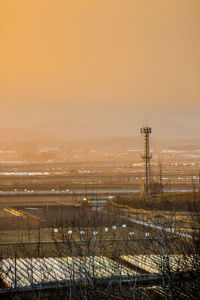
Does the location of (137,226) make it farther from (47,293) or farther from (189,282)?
(189,282)

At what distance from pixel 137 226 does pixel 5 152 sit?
103 metres

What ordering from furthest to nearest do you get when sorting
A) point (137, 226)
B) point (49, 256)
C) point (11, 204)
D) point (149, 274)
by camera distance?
point (11, 204) < point (137, 226) < point (49, 256) < point (149, 274)

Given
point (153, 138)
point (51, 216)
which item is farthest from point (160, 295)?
point (153, 138)

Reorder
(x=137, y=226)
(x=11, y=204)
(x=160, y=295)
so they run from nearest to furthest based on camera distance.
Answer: (x=160, y=295) < (x=137, y=226) < (x=11, y=204)

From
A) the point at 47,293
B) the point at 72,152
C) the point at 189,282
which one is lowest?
the point at 47,293

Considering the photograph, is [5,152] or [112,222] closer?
[112,222]

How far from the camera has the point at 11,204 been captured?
30016mm

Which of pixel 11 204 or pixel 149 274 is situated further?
pixel 11 204

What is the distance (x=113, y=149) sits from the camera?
12925cm

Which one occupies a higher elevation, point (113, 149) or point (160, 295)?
point (113, 149)

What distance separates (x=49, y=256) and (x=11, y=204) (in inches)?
645

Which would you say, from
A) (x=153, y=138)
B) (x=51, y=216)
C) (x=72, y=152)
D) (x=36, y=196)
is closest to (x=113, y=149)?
(x=72, y=152)

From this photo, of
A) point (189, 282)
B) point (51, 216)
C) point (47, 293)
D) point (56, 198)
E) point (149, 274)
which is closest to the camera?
point (189, 282)

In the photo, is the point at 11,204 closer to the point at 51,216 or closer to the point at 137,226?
the point at 51,216
